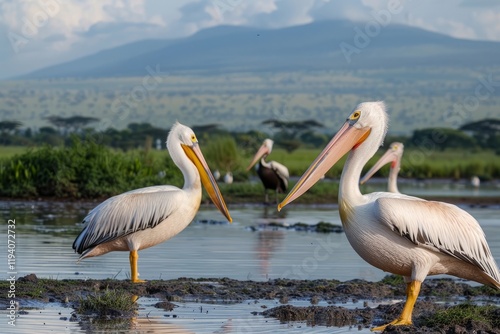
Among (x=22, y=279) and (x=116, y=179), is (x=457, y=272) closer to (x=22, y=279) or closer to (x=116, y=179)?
(x=22, y=279)

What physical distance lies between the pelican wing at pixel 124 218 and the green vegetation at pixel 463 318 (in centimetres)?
265

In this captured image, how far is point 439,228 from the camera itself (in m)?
7.16

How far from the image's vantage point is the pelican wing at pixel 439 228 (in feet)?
23.0

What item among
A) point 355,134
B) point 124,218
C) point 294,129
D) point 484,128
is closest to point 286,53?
point 484,128

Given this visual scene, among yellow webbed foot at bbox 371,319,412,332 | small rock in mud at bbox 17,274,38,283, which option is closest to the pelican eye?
yellow webbed foot at bbox 371,319,412,332

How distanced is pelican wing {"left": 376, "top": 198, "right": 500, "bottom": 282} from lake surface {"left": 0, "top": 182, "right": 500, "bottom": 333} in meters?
0.75

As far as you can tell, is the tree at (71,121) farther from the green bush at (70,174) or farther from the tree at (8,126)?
the green bush at (70,174)

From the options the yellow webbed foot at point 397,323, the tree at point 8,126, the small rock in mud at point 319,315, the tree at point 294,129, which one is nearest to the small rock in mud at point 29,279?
the small rock in mud at point 319,315

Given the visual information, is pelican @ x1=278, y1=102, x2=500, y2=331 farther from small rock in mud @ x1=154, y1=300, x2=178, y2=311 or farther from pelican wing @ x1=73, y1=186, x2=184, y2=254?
pelican wing @ x1=73, y1=186, x2=184, y2=254

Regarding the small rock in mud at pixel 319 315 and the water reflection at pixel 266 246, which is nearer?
the small rock in mud at pixel 319 315

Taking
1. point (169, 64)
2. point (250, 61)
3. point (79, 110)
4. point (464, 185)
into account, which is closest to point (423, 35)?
point (250, 61)

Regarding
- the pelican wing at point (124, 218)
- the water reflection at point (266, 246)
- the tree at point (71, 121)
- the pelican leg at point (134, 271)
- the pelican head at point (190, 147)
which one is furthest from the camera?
the tree at point (71, 121)

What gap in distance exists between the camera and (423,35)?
141 metres

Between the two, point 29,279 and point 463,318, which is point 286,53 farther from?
point 463,318
